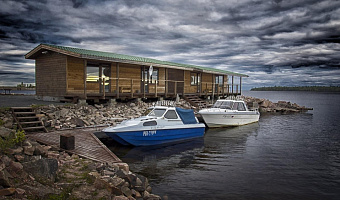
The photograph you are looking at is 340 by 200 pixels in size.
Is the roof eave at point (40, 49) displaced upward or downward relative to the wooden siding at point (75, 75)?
upward

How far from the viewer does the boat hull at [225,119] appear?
19366 mm

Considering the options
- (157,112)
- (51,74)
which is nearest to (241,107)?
(157,112)

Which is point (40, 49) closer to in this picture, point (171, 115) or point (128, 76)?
point (128, 76)

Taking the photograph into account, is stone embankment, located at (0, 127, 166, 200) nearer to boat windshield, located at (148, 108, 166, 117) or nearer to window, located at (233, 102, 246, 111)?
boat windshield, located at (148, 108, 166, 117)

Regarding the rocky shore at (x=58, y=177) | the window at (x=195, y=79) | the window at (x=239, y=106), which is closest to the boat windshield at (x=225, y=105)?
the window at (x=239, y=106)

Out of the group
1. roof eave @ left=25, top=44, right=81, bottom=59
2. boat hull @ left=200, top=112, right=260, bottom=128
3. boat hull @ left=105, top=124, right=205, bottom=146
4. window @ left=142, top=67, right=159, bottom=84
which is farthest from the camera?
window @ left=142, top=67, right=159, bottom=84

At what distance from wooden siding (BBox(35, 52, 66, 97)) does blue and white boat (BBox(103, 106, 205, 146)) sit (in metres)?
7.35

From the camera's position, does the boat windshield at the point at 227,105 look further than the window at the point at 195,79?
No

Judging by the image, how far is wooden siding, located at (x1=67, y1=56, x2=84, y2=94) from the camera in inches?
698

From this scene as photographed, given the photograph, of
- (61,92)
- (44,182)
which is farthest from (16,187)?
(61,92)

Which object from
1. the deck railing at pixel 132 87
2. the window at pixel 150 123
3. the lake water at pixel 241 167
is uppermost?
the deck railing at pixel 132 87

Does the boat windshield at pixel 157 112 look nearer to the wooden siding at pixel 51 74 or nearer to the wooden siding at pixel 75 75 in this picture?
the wooden siding at pixel 75 75

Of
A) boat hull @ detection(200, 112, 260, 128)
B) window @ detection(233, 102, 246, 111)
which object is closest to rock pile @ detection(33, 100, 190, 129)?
boat hull @ detection(200, 112, 260, 128)

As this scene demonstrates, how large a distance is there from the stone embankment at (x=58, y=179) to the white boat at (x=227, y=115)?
12336 mm
